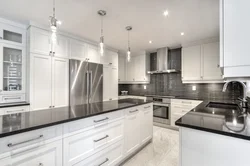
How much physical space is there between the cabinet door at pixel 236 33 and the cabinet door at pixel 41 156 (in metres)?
1.67

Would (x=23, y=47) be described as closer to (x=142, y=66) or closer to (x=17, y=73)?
(x=17, y=73)

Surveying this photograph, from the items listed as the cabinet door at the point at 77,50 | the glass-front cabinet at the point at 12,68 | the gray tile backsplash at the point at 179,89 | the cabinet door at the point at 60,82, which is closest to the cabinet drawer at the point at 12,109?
the glass-front cabinet at the point at 12,68

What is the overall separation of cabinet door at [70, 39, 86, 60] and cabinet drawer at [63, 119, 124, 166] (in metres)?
2.19

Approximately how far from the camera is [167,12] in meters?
2.03

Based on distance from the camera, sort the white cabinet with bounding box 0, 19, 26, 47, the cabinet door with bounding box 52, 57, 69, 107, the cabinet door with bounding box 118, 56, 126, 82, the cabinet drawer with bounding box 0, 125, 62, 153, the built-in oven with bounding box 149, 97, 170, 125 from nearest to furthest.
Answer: the cabinet drawer with bounding box 0, 125, 62, 153, the white cabinet with bounding box 0, 19, 26, 47, the cabinet door with bounding box 52, 57, 69, 107, the built-in oven with bounding box 149, 97, 170, 125, the cabinet door with bounding box 118, 56, 126, 82

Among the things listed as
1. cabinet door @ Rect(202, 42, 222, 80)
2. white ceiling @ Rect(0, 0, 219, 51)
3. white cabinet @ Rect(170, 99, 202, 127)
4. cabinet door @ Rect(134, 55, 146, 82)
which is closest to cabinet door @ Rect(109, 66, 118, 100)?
cabinet door @ Rect(134, 55, 146, 82)

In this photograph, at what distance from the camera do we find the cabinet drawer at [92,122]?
1253 mm

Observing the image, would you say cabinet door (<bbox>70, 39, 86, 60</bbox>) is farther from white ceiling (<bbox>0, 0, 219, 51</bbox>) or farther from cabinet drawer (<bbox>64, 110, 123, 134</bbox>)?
cabinet drawer (<bbox>64, 110, 123, 134</bbox>)

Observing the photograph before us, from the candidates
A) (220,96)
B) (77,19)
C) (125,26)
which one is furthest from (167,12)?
(220,96)

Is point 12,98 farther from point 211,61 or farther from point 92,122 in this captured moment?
point 211,61

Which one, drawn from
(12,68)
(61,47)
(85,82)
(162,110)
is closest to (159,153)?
(162,110)

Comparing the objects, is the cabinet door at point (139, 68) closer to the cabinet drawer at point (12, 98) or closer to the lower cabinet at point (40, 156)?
the cabinet drawer at point (12, 98)

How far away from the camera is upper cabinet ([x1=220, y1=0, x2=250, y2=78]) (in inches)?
35.4

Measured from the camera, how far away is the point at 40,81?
2.54m
